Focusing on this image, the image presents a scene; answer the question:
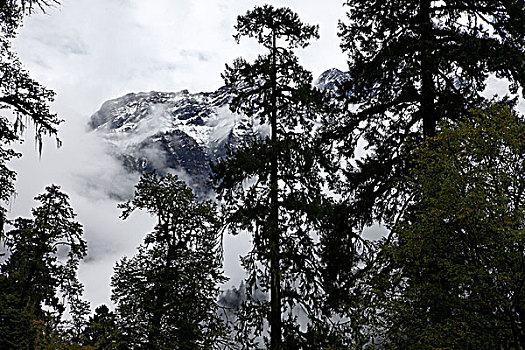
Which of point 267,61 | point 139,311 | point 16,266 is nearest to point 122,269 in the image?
point 139,311

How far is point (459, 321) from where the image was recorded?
623 centimetres

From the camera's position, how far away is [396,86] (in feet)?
37.6

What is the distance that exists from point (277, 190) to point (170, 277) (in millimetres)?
7248

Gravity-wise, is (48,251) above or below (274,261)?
above

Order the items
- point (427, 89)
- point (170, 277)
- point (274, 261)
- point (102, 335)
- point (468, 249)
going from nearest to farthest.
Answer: point (468, 249) < point (102, 335) < point (427, 89) < point (274, 261) < point (170, 277)

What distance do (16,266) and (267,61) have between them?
13.5m

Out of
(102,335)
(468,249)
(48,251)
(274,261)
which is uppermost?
(48,251)

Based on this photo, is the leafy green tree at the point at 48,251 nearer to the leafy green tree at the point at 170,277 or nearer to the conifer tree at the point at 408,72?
the leafy green tree at the point at 170,277

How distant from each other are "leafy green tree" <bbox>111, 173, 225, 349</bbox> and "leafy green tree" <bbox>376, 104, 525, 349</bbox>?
26.1 ft

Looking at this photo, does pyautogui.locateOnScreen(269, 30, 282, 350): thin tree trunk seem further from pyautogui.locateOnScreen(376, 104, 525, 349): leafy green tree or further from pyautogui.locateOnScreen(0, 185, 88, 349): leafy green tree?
pyautogui.locateOnScreen(0, 185, 88, 349): leafy green tree

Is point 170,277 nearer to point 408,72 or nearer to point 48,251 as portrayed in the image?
point 48,251

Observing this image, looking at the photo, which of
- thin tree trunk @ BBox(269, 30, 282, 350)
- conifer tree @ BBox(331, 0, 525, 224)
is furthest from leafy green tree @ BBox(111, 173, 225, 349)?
conifer tree @ BBox(331, 0, 525, 224)

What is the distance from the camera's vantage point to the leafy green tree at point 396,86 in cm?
978

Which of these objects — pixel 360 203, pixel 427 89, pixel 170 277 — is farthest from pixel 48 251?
pixel 427 89
